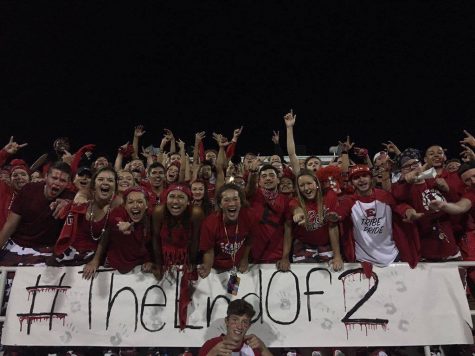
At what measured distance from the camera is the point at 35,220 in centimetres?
496

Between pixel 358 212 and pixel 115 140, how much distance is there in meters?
30.0

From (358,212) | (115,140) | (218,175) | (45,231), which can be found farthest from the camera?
(115,140)

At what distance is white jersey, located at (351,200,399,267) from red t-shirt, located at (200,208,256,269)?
1.37 metres

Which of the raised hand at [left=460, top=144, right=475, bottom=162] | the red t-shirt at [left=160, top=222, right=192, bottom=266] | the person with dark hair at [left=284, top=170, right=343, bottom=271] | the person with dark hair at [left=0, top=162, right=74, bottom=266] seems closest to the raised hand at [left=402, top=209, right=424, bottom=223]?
the person with dark hair at [left=284, top=170, right=343, bottom=271]

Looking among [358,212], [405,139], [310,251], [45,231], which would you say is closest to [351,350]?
[310,251]

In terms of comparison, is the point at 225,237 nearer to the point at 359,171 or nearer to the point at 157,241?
the point at 157,241

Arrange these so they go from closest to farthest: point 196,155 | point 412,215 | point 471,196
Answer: point 412,215
point 471,196
point 196,155

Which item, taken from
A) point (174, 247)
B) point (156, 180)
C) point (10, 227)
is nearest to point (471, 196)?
point (174, 247)

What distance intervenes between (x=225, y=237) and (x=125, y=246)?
1213 mm

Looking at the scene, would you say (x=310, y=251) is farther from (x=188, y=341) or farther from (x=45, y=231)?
(x=45, y=231)

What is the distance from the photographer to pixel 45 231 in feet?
16.5

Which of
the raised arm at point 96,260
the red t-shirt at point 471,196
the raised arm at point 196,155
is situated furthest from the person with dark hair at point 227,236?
the red t-shirt at point 471,196

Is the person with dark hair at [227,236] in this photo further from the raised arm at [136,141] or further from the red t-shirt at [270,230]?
the raised arm at [136,141]

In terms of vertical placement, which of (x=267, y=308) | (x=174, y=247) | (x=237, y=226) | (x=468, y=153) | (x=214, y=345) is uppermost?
(x=468, y=153)
